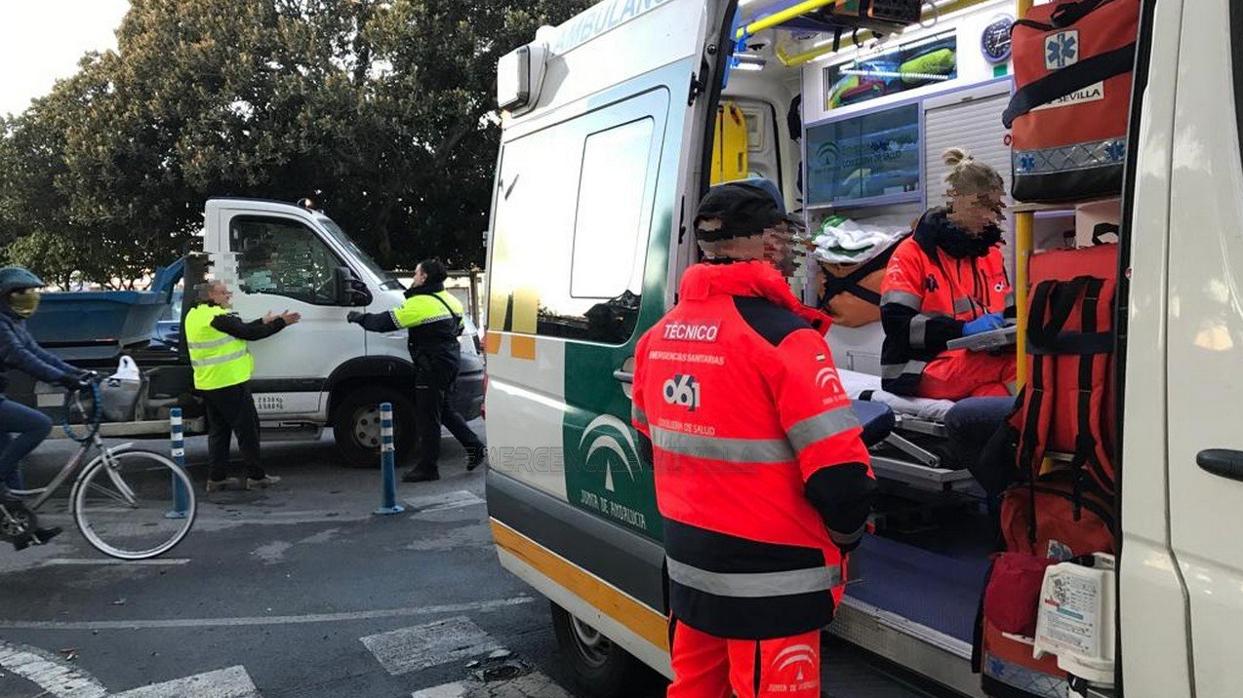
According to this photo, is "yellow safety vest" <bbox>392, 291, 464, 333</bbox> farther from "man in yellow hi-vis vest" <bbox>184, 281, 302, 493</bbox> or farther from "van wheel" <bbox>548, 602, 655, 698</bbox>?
"van wheel" <bbox>548, 602, 655, 698</bbox>

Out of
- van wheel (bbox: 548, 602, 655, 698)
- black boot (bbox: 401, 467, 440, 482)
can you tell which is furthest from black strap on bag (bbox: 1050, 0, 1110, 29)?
black boot (bbox: 401, 467, 440, 482)

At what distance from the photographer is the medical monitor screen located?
492 cm

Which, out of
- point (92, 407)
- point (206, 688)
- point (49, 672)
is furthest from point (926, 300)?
point (92, 407)

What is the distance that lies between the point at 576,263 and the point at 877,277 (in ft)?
6.55

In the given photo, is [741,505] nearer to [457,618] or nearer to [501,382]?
[501,382]

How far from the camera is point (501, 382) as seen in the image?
13.5 feet

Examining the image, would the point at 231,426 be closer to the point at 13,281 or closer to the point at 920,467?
the point at 13,281

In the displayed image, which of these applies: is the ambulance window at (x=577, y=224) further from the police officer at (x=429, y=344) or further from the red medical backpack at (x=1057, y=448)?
the police officer at (x=429, y=344)

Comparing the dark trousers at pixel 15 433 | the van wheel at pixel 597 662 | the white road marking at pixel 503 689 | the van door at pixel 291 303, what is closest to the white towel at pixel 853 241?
the van wheel at pixel 597 662

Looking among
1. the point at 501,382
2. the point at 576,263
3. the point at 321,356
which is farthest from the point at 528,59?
the point at 321,356

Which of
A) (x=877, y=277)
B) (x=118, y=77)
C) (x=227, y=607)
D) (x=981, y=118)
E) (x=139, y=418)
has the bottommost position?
(x=227, y=607)

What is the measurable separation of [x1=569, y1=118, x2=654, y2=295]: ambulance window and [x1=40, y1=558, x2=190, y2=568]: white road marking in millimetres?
4109

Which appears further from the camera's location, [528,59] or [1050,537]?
[528,59]

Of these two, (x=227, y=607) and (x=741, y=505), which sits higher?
(x=741, y=505)
